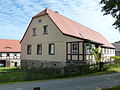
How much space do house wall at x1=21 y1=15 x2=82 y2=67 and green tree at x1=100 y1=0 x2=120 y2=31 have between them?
24.4 ft

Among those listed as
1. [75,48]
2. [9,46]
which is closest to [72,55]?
[75,48]

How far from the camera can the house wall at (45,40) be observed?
22.1m

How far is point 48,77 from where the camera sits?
15.1m

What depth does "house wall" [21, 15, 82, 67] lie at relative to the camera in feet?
72.6

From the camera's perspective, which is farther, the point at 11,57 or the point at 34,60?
the point at 11,57

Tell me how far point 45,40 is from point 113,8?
42.3 feet

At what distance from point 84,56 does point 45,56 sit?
6.76 metres

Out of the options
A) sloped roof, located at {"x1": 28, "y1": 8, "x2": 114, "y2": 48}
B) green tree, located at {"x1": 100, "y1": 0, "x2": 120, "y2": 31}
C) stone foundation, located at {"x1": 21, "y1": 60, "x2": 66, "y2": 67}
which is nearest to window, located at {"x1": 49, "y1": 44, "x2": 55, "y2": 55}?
stone foundation, located at {"x1": 21, "y1": 60, "x2": 66, "y2": 67}

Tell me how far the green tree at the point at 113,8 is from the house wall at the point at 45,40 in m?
7.45

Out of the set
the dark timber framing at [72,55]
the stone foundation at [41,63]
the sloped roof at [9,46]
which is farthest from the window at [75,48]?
the sloped roof at [9,46]

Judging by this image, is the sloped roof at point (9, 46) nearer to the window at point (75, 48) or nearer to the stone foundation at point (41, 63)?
the stone foundation at point (41, 63)

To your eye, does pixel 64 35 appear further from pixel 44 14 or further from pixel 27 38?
pixel 27 38

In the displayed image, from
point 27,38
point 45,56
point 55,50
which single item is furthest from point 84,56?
point 27,38

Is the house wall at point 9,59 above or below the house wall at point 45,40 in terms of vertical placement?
below
